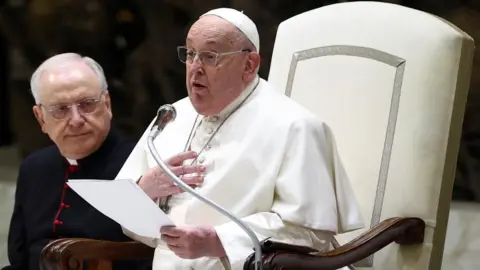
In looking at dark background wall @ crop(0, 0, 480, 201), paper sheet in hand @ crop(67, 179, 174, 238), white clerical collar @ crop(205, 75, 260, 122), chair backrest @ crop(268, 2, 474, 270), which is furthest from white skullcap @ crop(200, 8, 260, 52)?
dark background wall @ crop(0, 0, 480, 201)

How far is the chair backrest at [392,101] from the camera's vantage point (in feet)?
7.00

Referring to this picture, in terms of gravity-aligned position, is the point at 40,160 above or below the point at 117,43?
below

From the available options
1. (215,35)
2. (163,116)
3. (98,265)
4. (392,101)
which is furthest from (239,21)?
(98,265)

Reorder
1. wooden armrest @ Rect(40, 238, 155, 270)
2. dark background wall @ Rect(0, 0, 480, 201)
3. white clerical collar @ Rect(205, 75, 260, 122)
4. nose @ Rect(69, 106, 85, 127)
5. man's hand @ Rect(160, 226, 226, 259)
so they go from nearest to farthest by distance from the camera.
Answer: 1. man's hand @ Rect(160, 226, 226, 259)
2. wooden armrest @ Rect(40, 238, 155, 270)
3. white clerical collar @ Rect(205, 75, 260, 122)
4. nose @ Rect(69, 106, 85, 127)
5. dark background wall @ Rect(0, 0, 480, 201)

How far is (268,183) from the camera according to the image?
1.98 metres

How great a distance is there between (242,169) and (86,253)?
0.46m

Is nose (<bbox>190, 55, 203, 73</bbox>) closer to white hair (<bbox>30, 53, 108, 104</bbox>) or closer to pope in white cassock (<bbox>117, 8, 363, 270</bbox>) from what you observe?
pope in white cassock (<bbox>117, 8, 363, 270</bbox>)

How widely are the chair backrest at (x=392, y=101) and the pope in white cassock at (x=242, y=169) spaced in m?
0.24

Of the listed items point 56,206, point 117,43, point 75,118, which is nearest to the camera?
point 75,118

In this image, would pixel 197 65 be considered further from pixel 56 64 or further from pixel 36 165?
pixel 36 165

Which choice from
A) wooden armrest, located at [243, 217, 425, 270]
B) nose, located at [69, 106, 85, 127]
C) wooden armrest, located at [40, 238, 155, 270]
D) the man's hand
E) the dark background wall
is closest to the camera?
wooden armrest, located at [243, 217, 425, 270]

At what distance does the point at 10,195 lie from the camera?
174 inches

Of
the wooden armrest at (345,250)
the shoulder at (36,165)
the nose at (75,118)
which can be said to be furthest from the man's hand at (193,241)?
the shoulder at (36,165)

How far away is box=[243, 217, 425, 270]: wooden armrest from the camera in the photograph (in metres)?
1.72
